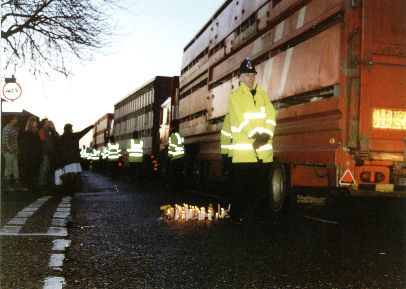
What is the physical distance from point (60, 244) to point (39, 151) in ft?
37.9

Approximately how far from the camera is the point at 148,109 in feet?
112

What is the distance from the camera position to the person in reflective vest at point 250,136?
7.79 meters

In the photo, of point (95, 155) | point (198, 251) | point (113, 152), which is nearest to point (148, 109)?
point (113, 152)

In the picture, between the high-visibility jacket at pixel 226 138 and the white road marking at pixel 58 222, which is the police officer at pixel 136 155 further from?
the white road marking at pixel 58 222

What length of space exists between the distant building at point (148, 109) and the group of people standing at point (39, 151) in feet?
20.6

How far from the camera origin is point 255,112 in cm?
780

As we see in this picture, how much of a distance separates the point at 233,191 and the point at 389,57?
2598 mm

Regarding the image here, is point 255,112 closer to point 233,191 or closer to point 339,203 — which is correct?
point 233,191

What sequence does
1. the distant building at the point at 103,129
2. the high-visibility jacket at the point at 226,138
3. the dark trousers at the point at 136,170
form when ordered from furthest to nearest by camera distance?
the distant building at the point at 103,129, the dark trousers at the point at 136,170, the high-visibility jacket at the point at 226,138

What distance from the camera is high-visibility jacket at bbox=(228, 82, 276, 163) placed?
307 inches

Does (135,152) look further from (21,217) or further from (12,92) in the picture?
(21,217)

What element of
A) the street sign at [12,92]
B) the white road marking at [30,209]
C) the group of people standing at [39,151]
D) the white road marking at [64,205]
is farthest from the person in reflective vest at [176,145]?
the white road marking at [30,209]

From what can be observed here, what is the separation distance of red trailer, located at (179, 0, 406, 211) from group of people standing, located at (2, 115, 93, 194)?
544 cm

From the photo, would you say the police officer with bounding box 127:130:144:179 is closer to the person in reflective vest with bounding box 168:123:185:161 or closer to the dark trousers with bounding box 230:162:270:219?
the person in reflective vest with bounding box 168:123:185:161
